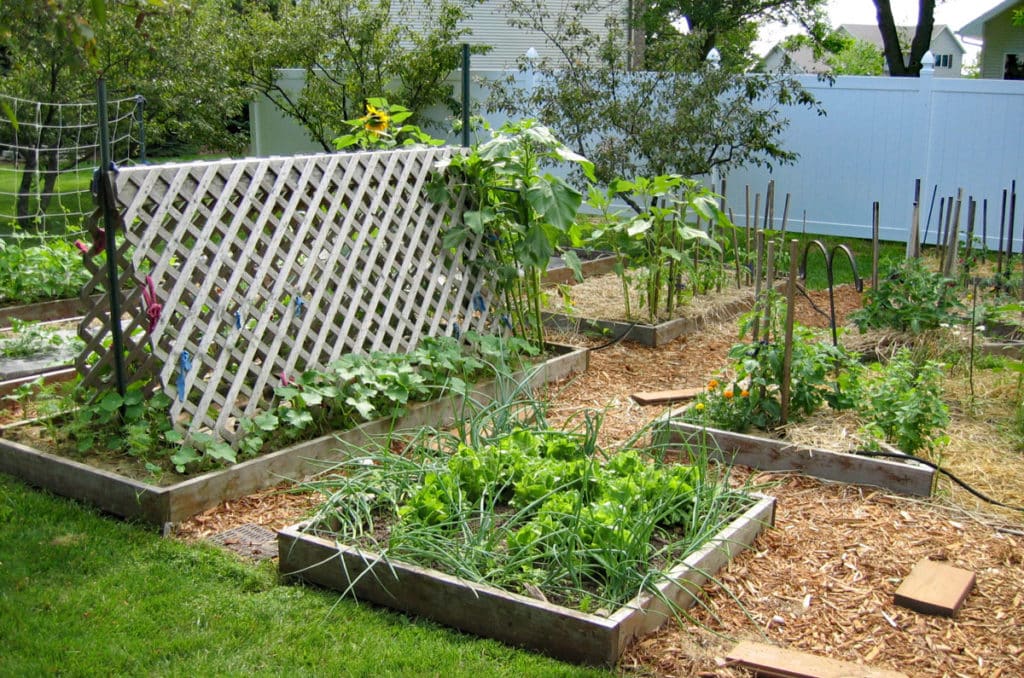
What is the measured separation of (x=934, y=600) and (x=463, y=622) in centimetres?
164

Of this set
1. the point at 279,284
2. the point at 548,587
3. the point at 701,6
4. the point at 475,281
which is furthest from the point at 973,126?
the point at 548,587

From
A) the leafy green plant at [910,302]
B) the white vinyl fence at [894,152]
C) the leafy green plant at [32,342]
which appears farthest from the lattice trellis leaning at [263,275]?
the white vinyl fence at [894,152]

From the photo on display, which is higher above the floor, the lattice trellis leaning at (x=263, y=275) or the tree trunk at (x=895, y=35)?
the tree trunk at (x=895, y=35)

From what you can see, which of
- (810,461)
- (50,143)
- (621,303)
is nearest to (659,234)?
(621,303)

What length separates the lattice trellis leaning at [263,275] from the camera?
14.8 ft

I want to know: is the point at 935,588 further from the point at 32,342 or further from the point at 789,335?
the point at 32,342

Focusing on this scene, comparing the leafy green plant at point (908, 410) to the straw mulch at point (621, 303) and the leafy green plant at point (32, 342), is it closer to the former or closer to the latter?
the straw mulch at point (621, 303)

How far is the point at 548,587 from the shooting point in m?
3.40

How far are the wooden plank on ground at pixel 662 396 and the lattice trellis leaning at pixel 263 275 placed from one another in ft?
3.97

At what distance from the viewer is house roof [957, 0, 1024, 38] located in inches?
780

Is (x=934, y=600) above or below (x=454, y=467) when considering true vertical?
below

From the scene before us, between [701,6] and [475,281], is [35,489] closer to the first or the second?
[475,281]

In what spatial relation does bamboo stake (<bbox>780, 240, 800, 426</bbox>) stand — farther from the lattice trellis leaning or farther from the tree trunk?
the tree trunk

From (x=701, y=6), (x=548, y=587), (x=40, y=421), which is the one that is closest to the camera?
(x=548, y=587)
